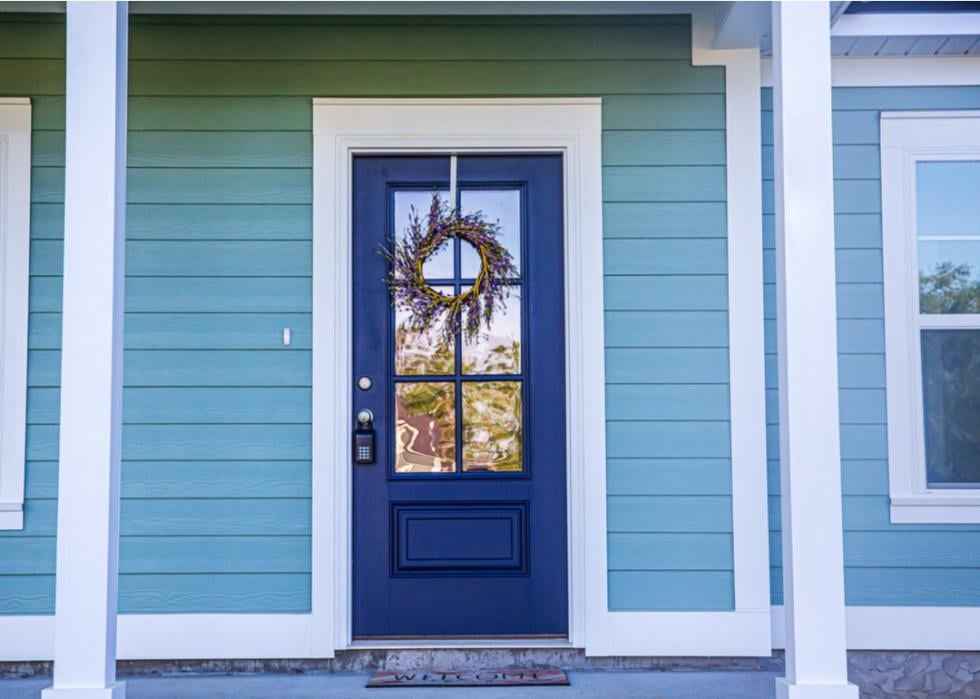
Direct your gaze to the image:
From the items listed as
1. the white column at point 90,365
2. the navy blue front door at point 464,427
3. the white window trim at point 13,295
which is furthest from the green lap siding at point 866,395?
the white window trim at point 13,295

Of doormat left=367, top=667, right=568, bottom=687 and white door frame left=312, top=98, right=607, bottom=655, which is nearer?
doormat left=367, top=667, right=568, bottom=687

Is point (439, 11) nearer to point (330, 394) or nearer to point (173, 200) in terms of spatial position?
point (173, 200)

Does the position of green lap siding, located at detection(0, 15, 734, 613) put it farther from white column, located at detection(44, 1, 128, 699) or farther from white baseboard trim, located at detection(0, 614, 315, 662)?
white column, located at detection(44, 1, 128, 699)

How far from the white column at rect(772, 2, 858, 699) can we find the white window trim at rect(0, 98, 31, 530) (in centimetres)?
262

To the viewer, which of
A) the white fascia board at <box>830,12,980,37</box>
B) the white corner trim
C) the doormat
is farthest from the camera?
the white corner trim

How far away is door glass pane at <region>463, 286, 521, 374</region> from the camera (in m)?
3.46

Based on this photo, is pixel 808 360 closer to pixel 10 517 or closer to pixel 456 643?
pixel 456 643

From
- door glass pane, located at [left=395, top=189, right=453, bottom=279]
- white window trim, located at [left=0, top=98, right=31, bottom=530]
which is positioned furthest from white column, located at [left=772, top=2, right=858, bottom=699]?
white window trim, located at [left=0, top=98, right=31, bottom=530]

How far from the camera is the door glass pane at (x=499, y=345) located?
3.46 m

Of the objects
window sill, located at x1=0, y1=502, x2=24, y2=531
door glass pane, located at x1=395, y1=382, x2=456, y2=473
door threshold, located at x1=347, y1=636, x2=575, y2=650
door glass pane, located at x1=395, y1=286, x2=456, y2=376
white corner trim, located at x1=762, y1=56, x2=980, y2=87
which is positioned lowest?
door threshold, located at x1=347, y1=636, x2=575, y2=650

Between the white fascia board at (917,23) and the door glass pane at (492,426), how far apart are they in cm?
177

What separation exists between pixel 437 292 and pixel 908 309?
1.77 m

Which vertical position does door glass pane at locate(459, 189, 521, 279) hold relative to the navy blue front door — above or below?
above

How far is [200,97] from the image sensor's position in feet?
11.3
